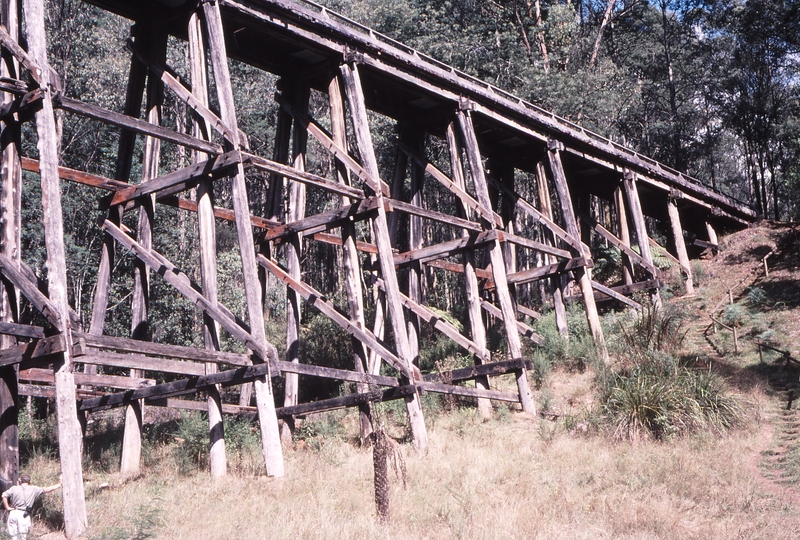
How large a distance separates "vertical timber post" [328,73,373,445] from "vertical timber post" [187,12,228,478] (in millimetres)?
1982

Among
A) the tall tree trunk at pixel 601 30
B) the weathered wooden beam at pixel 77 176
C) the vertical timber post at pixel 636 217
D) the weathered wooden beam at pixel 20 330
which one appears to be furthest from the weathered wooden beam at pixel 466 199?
the tall tree trunk at pixel 601 30

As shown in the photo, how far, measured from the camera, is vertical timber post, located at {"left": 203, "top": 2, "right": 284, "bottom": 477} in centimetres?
866

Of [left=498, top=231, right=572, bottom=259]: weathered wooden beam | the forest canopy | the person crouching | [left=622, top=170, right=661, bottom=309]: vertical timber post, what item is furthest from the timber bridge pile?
Answer: the forest canopy

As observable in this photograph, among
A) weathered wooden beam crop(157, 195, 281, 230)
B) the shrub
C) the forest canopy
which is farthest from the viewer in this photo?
the forest canopy

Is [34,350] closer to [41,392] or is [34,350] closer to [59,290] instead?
[59,290]

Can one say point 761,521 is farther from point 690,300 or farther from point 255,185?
A: point 255,185

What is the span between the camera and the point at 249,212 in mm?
12109

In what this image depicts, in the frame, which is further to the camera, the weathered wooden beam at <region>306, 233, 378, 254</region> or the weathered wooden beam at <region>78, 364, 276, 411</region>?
the weathered wooden beam at <region>306, 233, 378, 254</region>

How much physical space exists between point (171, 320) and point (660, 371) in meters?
12.3

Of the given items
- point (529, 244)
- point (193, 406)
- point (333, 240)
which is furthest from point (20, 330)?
point (529, 244)

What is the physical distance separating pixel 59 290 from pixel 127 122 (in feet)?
7.65

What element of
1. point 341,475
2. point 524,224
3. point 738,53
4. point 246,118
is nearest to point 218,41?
point 341,475

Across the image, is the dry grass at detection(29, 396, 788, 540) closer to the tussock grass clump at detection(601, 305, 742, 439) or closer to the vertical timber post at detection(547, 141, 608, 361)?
the tussock grass clump at detection(601, 305, 742, 439)

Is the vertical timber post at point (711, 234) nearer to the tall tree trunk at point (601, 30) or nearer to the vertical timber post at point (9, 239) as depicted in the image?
the tall tree trunk at point (601, 30)
